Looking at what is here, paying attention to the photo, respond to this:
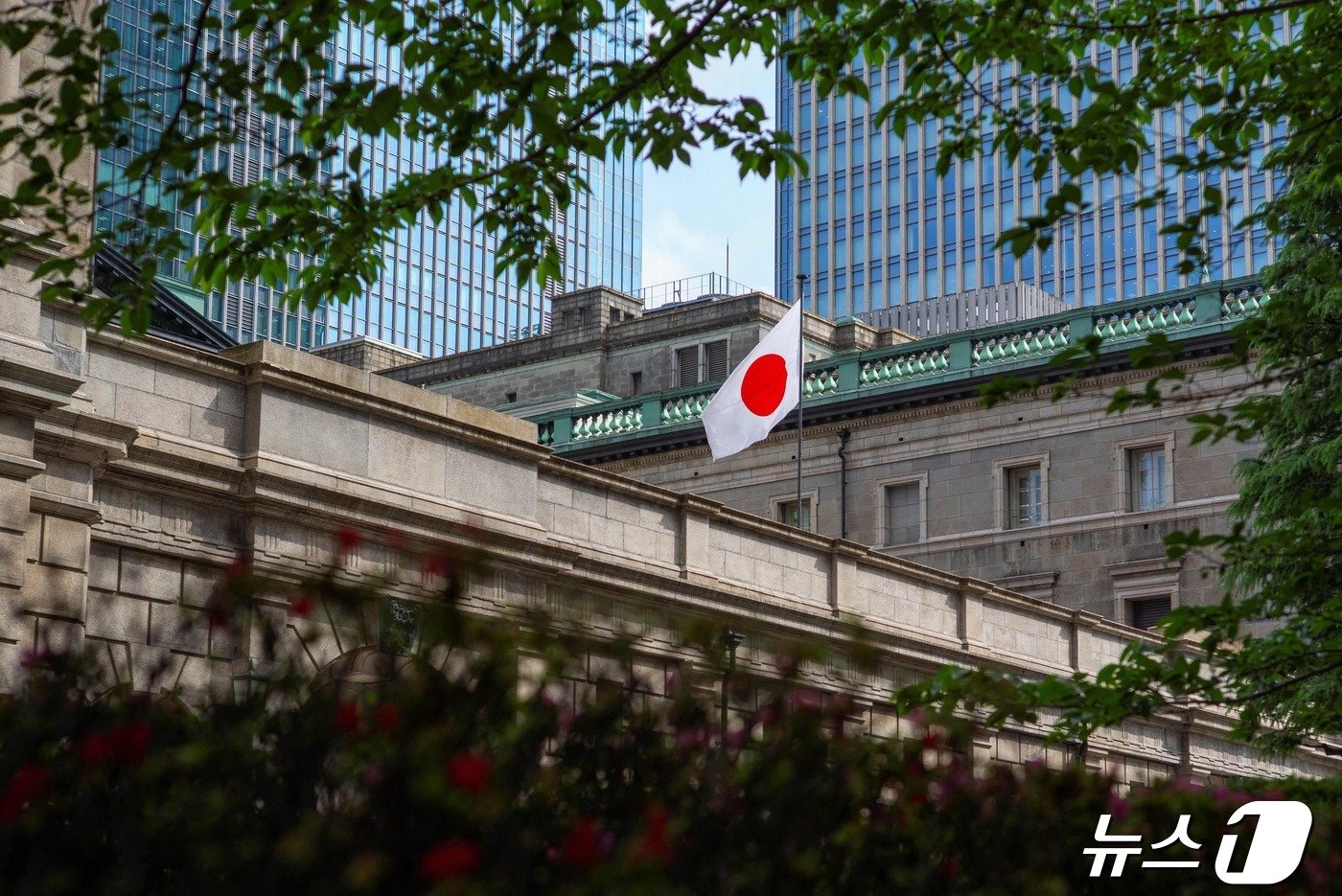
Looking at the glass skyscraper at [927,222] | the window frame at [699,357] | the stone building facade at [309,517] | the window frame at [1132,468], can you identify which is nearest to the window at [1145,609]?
the window frame at [1132,468]

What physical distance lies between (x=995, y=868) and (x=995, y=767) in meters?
0.72

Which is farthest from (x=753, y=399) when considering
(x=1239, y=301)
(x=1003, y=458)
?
(x=1239, y=301)

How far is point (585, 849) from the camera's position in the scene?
250 inches

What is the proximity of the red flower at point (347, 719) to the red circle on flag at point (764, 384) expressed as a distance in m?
27.4

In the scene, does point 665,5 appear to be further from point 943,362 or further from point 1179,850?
point 943,362

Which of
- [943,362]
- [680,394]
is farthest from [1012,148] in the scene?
[680,394]

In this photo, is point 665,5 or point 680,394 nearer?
point 665,5

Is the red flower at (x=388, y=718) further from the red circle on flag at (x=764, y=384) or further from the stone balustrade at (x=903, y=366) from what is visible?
the stone balustrade at (x=903, y=366)

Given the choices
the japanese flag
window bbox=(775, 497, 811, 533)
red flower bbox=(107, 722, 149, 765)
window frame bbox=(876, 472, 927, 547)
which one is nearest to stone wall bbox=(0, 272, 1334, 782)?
the japanese flag

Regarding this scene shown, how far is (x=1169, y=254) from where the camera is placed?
120m

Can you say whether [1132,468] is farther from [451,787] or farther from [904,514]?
[451,787]

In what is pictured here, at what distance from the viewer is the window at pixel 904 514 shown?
48.8m

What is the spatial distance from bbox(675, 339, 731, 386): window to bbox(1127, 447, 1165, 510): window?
16800 millimetres

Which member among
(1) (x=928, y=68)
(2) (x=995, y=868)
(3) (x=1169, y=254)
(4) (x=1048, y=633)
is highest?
(3) (x=1169, y=254)
